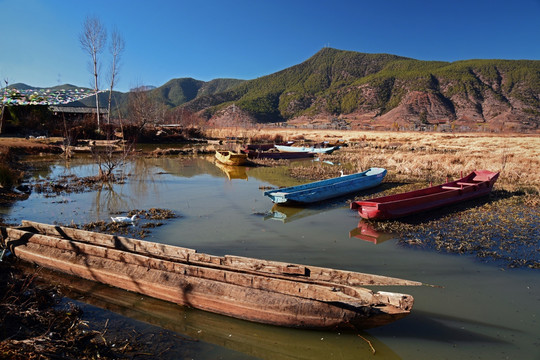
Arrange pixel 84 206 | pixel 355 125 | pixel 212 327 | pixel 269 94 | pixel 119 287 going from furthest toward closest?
pixel 269 94 < pixel 355 125 < pixel 84 206 < pixel 119 287 < pixel 212 327

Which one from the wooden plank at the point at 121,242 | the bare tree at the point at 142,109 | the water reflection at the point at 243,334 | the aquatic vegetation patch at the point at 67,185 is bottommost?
the water reflection at the point at 243,334

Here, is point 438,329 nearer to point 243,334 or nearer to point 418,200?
point 243,334

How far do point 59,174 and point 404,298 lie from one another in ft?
65.2

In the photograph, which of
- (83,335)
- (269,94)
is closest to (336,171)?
(83,335)

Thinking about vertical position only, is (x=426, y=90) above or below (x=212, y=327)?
above

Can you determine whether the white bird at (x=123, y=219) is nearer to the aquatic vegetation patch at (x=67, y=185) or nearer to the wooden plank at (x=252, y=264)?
the wooden plank at (x=252, y=264)

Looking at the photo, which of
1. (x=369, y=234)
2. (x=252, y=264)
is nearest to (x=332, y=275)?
(x=252, y=264)

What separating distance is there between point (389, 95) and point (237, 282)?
13162 centimetres

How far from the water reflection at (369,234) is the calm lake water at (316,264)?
57 mm

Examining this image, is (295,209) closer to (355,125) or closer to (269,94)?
(355,125)

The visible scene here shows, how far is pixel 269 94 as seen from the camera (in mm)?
146750

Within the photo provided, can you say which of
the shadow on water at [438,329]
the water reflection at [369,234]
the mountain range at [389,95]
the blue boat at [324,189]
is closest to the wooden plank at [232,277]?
the shadow on water at [438,329]

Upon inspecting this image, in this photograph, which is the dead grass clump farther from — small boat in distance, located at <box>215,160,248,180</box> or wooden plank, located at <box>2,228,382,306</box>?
small boat in distance, located at <box>215,160,248,180</box>

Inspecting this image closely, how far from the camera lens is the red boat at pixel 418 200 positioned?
1009 cm
